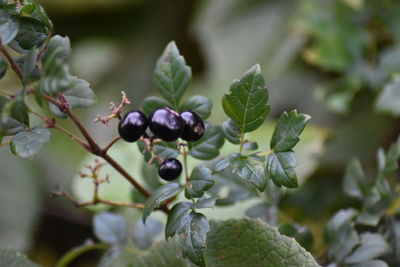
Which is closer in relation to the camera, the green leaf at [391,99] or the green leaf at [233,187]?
the green leaf at [233,187]

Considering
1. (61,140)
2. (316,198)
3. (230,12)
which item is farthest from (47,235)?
(230,12)

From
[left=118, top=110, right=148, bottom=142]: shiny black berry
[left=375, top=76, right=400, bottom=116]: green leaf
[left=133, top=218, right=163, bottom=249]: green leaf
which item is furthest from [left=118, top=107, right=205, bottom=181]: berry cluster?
[left=375, top=76, right=400, bottom=116]: green leaf

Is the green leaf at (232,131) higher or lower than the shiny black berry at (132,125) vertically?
lower

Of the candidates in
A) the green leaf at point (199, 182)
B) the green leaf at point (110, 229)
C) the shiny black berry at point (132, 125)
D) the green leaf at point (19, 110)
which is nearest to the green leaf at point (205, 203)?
the green leaf at point (199, 182)

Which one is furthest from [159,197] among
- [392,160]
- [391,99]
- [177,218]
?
[391,99]

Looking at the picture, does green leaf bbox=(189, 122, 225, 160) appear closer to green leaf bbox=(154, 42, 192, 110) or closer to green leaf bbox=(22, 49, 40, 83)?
green leaf bbox=(154, 42, 192, 110)

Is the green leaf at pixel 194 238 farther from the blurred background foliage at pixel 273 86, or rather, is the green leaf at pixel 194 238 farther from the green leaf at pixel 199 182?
the blurred background foliage at pixel 273 86

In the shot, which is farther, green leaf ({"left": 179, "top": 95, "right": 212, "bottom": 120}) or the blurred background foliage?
the blurred background foliage
